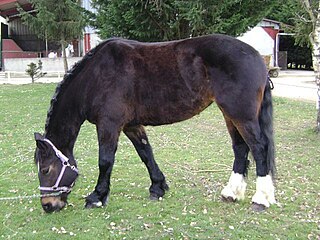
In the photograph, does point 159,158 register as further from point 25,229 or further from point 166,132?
point 25,229

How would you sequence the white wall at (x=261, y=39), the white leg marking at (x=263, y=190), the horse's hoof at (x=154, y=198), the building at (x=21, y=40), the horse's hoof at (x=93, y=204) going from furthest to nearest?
the white wall at (x=261, y=39), the building at (x=21, y=40), the horse's hoof at (x=154, y=198), the horse's hoof at (x=93, y=204), the white leg marking at (x=263, y=190)

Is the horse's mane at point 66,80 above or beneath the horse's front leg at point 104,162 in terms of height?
above

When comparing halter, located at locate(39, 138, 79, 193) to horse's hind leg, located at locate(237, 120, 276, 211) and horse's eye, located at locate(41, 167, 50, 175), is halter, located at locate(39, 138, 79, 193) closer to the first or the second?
horse's eye, located at locate(41, 167, 50, 175)

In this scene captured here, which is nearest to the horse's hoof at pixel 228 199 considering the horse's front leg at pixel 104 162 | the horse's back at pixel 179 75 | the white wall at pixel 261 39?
the horse's back at pixel 179 75

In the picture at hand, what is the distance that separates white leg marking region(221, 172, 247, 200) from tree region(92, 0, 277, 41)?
791 centimetres

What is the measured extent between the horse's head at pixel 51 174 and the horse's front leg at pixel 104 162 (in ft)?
1.10

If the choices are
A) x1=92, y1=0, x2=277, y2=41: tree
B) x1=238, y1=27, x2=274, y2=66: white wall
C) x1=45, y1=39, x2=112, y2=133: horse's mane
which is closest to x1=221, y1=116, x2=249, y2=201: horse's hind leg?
x1=45, y1=39, x2=112, y2=133: horse's mane

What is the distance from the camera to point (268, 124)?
14.9 ft

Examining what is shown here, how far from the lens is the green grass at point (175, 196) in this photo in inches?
158

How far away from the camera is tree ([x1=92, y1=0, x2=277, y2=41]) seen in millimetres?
12375

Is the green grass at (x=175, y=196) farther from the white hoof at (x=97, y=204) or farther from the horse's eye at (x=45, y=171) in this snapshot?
the horse's eye at (x=45, y=171)

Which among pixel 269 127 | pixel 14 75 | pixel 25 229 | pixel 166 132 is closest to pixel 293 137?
pixel 166 132

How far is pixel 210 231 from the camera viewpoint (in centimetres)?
397

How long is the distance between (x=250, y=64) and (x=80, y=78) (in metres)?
1.77
